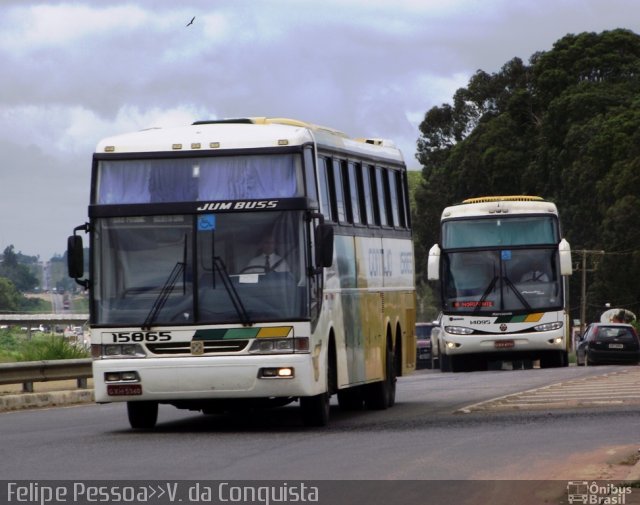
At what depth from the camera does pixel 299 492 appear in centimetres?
1256

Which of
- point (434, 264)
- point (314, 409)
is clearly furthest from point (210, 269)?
point (434, 264)

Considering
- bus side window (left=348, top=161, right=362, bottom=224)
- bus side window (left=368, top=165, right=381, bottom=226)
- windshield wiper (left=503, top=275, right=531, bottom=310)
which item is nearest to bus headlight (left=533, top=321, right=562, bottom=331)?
windshield wiper (left=503, top=275, right=531, bottom=310)

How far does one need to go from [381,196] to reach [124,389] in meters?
6.64

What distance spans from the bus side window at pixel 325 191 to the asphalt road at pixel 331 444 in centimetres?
247

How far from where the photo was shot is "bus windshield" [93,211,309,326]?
18797mm

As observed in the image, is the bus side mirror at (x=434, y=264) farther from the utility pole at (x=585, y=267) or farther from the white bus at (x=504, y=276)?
the utility pole at (x=585, y=267)

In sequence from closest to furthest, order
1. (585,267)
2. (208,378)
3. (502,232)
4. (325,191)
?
(208,378)
(325,191)
(502,232)
(585,267)

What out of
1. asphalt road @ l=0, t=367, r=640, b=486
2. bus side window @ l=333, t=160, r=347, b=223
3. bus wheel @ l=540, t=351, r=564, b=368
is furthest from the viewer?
bus wheel @ l=540, t=351, r=564, b=368

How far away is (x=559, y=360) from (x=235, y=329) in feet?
79.4

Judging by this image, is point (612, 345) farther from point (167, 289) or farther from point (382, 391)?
point (167, 289)

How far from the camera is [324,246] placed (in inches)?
744

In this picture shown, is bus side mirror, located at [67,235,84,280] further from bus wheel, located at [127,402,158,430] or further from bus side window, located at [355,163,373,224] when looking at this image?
bus side window, located at [355,163,373,224]

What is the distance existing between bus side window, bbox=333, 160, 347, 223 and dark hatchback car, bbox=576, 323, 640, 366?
96.5ft

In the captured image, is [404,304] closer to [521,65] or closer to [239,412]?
[239,412]
